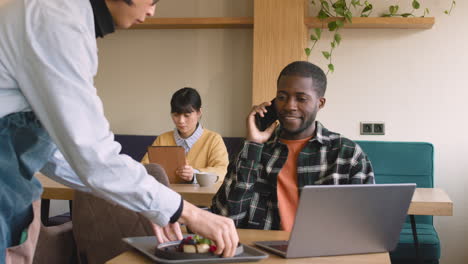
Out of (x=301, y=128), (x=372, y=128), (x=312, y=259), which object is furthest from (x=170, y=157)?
(x=312, y=259)

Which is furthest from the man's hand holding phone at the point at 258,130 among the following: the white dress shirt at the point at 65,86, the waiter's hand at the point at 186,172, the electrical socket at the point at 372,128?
the electrical socket at the point at 372,128

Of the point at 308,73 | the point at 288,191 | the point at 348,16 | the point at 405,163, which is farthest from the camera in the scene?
the point at 348,16

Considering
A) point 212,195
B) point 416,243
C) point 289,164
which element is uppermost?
point 289,164

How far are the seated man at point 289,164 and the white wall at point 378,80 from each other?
7.27 feet

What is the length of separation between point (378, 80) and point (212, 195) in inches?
74.2

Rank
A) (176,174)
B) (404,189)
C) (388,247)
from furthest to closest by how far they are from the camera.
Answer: (176,174) < (388,247) < (404,189)

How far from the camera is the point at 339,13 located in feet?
13.9

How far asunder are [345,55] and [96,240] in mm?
2672

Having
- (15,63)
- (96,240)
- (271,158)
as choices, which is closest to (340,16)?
(271,158)

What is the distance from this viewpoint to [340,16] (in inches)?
169

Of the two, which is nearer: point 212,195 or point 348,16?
point 212,195

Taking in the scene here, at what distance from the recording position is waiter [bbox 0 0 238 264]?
1105mm

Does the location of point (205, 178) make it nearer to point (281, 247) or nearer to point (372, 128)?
point (372, 128)

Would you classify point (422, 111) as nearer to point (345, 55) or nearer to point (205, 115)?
point (345, 55)
